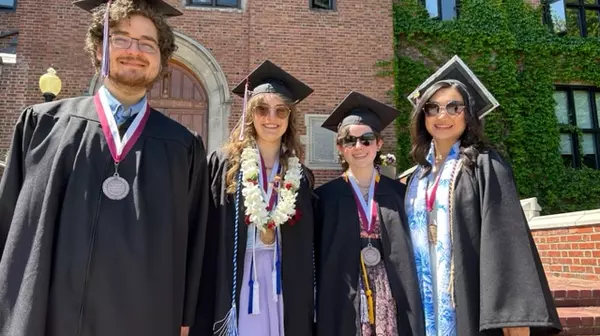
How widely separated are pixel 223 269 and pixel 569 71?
40.2ft

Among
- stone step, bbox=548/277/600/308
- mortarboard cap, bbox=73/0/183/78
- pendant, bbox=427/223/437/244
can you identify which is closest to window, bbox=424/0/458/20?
stone step, bbox=548/277/600/308

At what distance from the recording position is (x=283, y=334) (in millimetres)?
2623

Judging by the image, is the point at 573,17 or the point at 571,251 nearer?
the point at 571,251

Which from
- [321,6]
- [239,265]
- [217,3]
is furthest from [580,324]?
[217,3]

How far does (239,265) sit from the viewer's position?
2613 millimetres

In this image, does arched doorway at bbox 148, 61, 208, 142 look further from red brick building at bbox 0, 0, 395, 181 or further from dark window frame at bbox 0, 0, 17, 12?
dark window frame at bbox 0, 0, 17, 12

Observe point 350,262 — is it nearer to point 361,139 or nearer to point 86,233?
point 361,139

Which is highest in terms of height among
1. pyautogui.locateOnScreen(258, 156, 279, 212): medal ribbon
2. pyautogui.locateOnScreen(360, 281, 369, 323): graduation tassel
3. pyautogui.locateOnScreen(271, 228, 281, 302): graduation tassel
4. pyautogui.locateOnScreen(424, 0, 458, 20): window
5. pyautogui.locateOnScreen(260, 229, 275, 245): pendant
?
pyautogui.locateOnScreen(424, 0, 458, 20): window

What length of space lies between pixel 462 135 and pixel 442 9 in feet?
33.0

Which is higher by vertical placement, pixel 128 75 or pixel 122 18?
pixel 122 18

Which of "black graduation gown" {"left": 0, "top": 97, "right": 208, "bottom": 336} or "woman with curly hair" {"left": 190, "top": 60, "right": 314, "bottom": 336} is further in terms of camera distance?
"woman with curly hair" {"left": 190, "top": 60, "right": 314, "bottom": 336}

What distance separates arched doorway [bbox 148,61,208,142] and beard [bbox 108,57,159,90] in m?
7.82

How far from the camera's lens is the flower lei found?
266cm

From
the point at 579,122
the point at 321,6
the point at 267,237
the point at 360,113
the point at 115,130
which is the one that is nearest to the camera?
the point at 115,130
